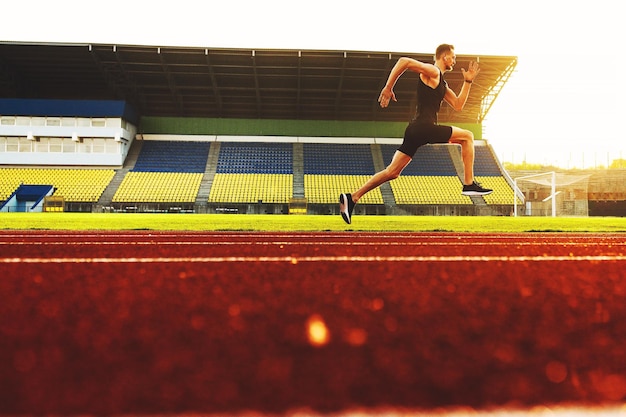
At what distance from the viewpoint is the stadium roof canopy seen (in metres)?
27.7

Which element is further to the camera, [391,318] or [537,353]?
[391,318]

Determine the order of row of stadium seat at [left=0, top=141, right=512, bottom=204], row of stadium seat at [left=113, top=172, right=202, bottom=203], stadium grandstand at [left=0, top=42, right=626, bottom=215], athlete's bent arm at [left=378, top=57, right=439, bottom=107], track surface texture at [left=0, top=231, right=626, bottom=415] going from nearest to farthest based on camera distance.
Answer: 1. track surface texture at [left=0, top=231, right=626, bottom=415]
2. athlete's bent arm at [left=378, top=57, right=439, bottom=107]
3. row of stadium seat at [left=113, top=172, right=202, bottom=203]
4. stadium grandstand at [left=0, top=42, right=626, bottom=215]
5. row of stadium seat at [left=0, top=141, right=512, bottom=204]

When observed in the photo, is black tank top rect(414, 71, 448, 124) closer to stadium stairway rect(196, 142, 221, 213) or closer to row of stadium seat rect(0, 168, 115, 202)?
stadium stairway rect(196, 142, 221, 213)

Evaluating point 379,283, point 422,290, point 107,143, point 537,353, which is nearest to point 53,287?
point 379,283

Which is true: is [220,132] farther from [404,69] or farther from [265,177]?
[404,69]

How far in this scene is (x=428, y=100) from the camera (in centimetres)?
565

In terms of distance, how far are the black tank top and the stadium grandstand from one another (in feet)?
67.4

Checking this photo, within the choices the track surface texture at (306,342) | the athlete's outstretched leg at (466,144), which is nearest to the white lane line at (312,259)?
the track surface texture at (306,342)

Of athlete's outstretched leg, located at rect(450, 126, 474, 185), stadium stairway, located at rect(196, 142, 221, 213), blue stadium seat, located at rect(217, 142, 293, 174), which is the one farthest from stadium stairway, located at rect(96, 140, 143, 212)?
athlete's outstretched leg, located at rect(450, 126, 474, 185)

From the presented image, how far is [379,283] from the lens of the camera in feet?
8.10

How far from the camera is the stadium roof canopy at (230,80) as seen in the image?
90.8 feet

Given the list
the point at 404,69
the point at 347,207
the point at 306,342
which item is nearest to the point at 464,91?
the point at 404,69

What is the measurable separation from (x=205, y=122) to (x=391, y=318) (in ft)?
109

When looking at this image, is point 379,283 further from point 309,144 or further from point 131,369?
point 309,144
